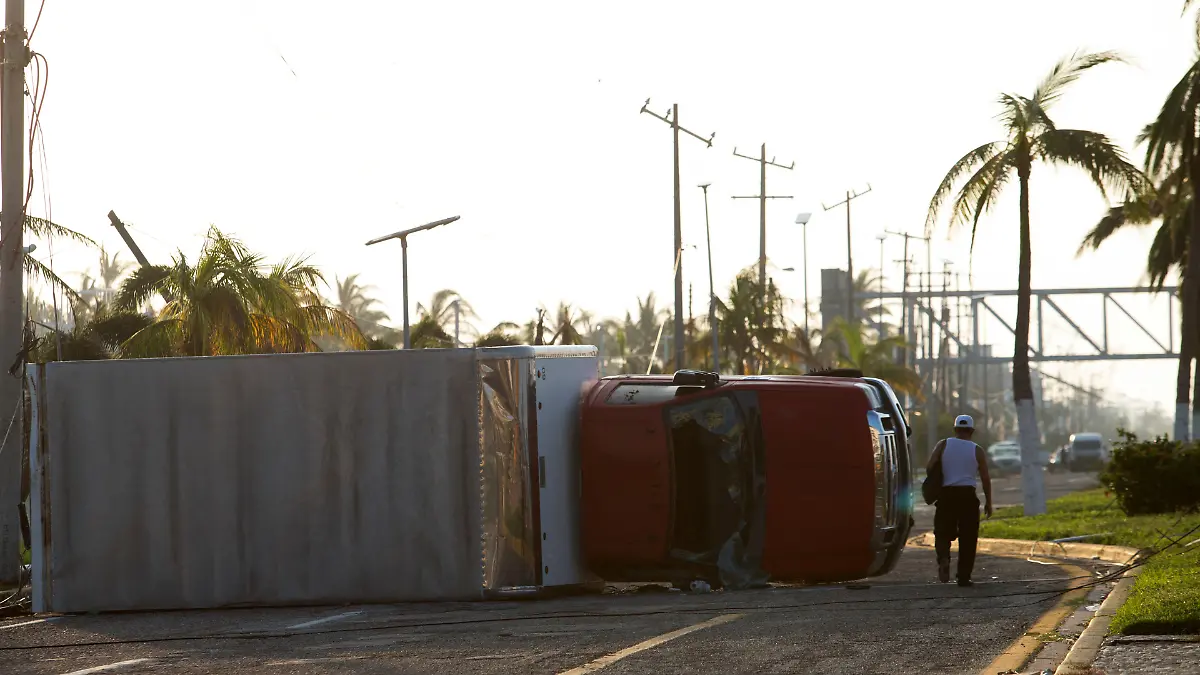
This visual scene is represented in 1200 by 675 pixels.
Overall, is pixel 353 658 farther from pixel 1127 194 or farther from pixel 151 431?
pixel 1127 194

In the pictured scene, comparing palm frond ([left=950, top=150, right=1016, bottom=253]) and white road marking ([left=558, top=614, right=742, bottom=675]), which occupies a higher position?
palm frond ([left=950, top=150, right=1016, bottom=253])

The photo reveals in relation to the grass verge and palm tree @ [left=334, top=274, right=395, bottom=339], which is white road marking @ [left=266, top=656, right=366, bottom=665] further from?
palm tree @ [left=334, top=274, right=395, bottom=339]

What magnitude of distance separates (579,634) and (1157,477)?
14635mm

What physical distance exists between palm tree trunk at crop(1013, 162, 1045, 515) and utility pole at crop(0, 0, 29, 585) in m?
16.5

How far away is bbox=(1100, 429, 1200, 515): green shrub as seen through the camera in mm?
22328

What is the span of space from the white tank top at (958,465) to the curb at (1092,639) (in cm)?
187

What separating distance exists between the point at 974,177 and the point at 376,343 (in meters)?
13.0

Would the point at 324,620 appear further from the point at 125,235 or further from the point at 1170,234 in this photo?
the point at 1170,234

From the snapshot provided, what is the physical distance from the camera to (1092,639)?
9062 millimetres

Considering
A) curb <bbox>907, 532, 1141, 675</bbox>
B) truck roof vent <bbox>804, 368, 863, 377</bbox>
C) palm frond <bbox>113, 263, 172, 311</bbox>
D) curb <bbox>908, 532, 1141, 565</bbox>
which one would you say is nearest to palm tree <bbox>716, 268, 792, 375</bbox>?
palm frond <bbox>113, 263, 172, 311</bbox>

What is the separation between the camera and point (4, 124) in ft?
53.8

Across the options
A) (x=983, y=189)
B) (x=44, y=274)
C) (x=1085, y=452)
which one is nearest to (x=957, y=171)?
(x=983, y=189)

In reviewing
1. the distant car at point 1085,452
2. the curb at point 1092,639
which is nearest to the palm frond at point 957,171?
the curb at point 1092,639

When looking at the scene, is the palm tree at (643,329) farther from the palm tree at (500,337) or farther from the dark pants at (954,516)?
the dark pants at (954,516)
